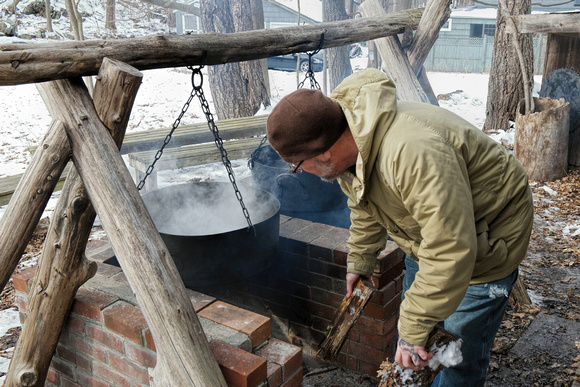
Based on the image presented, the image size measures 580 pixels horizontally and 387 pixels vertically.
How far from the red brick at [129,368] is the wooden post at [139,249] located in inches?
15.0

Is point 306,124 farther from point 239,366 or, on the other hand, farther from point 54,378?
point 54,378

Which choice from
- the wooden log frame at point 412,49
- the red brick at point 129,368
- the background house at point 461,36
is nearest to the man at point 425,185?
the red brick at point 129,368

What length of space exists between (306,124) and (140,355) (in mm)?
1444

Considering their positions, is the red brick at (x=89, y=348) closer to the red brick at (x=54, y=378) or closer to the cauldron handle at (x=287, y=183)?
the red brick at (x=54, y=378)

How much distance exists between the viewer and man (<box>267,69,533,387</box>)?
5.63ft

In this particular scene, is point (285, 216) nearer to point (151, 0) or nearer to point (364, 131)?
point (364, 131)

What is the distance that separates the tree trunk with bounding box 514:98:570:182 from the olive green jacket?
535cm

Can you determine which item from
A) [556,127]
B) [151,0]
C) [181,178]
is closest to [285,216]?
[181,178]

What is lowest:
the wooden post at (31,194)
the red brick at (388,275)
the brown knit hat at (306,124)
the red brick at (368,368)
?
the red brick at (368,368)

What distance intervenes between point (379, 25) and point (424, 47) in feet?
4.94

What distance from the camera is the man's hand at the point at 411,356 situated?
2002mm

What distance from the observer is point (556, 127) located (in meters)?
6.75

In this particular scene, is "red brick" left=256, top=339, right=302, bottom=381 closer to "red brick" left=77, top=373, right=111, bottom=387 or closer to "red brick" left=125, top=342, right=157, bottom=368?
"red brick" left=125, top=342, right=157, bottom=368

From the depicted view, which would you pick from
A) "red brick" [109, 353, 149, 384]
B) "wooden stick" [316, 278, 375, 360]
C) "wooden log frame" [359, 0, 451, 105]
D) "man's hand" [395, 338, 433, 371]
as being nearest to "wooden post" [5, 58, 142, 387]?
"red brick" [109, 353, 149, 384]
